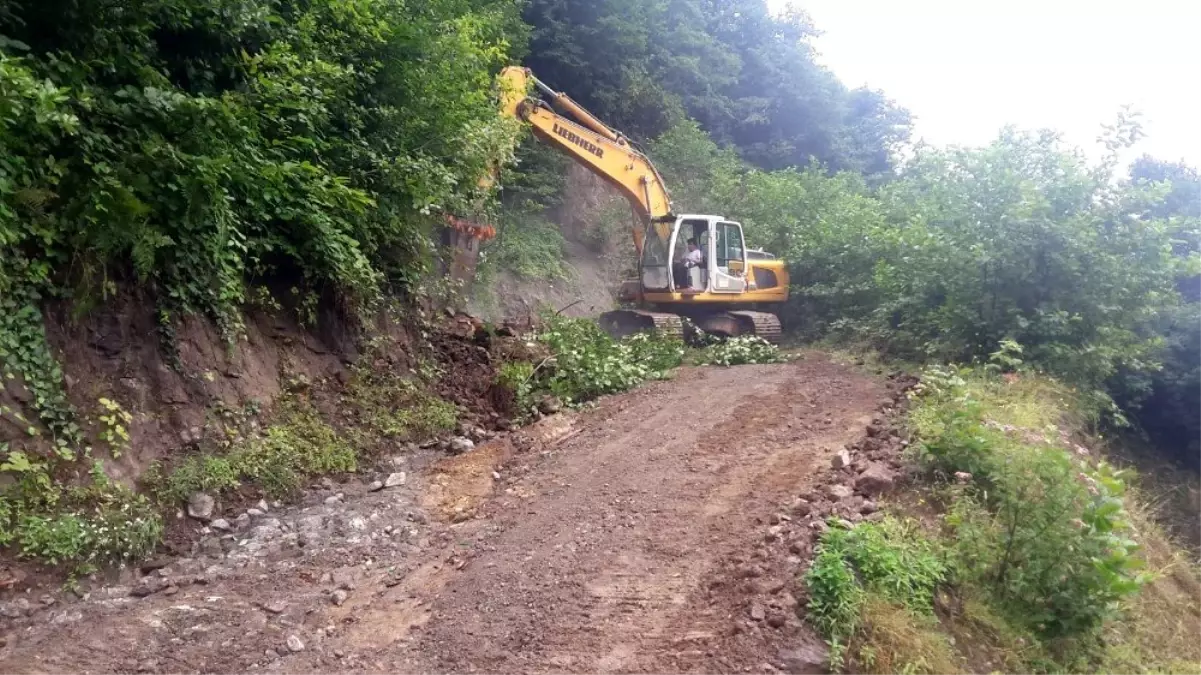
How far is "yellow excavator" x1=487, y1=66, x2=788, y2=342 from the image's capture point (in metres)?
12.6

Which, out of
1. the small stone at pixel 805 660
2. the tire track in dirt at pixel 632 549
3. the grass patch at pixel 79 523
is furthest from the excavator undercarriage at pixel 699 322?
the small stone at pixel 805 660

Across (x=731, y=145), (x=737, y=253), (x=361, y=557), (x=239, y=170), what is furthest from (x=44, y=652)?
(x=731, y=145)

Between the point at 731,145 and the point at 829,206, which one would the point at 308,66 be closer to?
the point at 829,206

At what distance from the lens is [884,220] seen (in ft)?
47.3

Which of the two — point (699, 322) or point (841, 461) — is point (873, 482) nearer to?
point (841, 461)

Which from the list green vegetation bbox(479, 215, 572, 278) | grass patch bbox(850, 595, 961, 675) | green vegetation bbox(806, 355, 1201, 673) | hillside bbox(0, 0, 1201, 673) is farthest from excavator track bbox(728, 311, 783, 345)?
grass patch bbox(850, 595, 961, 675)

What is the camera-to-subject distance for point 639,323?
13.2 metres

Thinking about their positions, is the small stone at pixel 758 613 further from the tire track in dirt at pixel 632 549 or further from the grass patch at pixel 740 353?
the grass patch at pixel 740 353

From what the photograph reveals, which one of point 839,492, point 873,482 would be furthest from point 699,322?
point 839,492

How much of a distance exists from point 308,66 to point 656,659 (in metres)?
4.94

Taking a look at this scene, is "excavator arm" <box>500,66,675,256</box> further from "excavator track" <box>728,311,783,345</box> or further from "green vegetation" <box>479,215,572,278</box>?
"green vegetation" <box>479,215,572,278</box>

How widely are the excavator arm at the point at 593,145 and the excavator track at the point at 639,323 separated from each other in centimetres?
131

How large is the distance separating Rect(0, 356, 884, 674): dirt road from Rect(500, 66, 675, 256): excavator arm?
565cm

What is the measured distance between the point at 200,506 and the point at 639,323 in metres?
8.74
